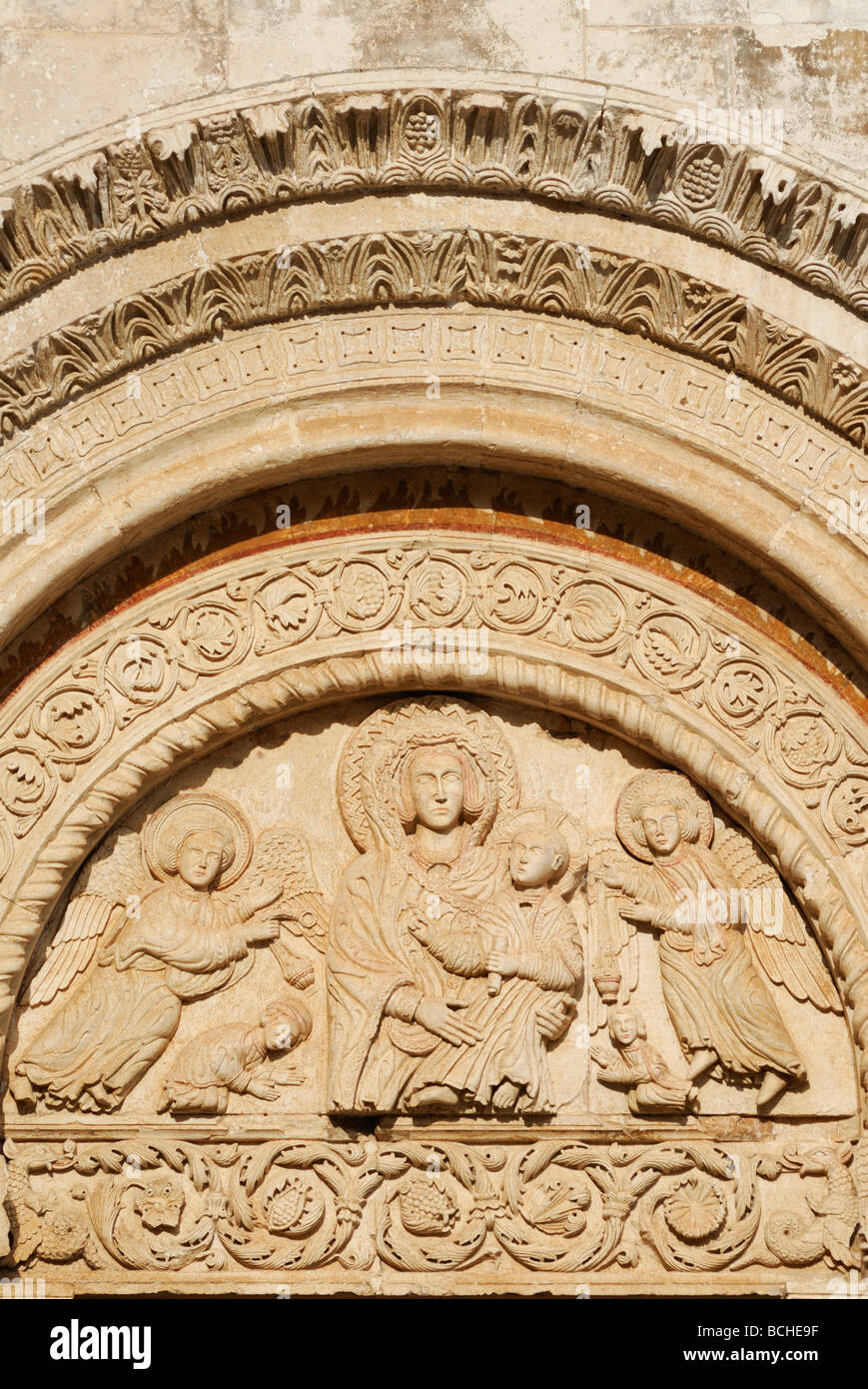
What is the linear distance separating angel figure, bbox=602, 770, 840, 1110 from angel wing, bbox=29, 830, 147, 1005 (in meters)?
1.41

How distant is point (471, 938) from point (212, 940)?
0.76 metres

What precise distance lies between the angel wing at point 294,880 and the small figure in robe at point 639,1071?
90cm

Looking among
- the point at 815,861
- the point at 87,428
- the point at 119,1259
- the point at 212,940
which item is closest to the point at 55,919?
the point at 212,940

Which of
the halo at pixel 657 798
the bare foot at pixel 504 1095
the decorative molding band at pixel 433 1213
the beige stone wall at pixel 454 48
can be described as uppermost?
the beige stone wall at pixel 454 48

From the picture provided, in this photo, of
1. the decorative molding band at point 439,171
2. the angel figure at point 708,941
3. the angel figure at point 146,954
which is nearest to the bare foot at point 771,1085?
the angel figure at point 708,941

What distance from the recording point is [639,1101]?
5.95m

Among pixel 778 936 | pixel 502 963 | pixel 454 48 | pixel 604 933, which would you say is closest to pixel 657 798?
pixel 604 933

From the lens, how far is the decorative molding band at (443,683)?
5969 millimetres

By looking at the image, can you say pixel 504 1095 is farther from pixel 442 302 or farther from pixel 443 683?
pixel 442 302

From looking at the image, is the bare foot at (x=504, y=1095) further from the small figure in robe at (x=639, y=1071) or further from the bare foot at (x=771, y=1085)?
the bare foot at (x=771, y=1085)

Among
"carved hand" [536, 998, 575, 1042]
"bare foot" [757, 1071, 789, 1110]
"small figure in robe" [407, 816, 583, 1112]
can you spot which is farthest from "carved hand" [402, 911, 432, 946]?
"bare foot" [757, 1071, 789, 1110]

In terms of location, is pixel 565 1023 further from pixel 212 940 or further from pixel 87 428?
pixel 87 428

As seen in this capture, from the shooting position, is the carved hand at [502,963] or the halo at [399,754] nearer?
the carved hand at [502,963]

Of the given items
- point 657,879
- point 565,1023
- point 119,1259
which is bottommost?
point 119,1259
